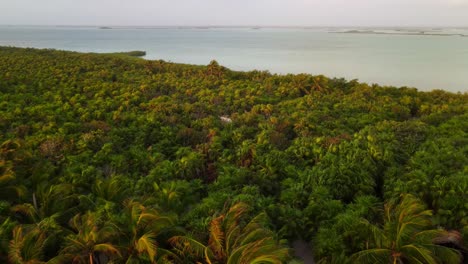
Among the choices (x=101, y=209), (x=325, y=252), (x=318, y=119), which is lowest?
(x=325, y=252)

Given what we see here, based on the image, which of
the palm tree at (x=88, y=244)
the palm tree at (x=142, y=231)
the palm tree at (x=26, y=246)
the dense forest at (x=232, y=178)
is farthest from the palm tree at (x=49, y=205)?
the palm tree at (x=142, y=231)

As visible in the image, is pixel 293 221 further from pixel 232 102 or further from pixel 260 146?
pixel 232 102

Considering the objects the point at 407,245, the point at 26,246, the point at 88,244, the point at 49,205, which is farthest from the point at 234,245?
the point at 49,205

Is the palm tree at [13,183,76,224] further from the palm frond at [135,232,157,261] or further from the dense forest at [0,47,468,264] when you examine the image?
the palm frond at [135,232,157,261]

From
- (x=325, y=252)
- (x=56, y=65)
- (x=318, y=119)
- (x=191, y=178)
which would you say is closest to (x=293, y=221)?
(x=325, y=252)

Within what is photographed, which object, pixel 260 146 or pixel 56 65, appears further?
pixel 56 65

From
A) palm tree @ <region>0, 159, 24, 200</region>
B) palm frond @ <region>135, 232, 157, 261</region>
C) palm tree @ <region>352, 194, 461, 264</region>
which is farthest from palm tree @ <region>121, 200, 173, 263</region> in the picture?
palm tree @ <region>352, 194, 461, 264</region>

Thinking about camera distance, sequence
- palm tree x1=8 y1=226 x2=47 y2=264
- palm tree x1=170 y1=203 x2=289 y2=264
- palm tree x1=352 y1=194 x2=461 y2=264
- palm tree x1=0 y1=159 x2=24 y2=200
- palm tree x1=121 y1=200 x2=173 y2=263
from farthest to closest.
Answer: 1. palm tree x1=0 y1=159 x2=24 y2=200
2. palm tree x1=352 y1=194 x2=461 y2=264
3. palm tree x1=121 y1=200 x2=173 y2=263
4. palm tree x1=8 y1=226 x2=47 y2=264
5. palm tree x1=170 y1=203 x2=289 y2=264

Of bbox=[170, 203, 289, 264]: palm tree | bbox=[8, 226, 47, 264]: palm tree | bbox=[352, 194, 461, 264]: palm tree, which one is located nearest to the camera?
bbox=[170, 203, 289, 264]: palm tree
